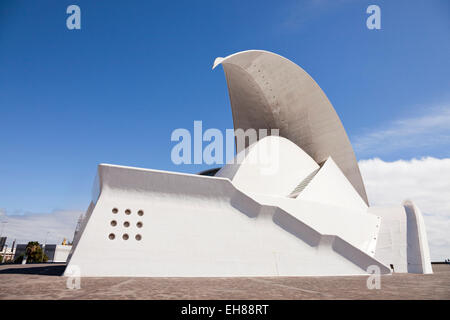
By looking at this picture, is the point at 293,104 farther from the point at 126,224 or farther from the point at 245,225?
the point at 126,224

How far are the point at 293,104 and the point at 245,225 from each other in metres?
9.95

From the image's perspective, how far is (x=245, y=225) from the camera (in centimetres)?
834

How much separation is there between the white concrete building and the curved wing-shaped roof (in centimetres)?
69

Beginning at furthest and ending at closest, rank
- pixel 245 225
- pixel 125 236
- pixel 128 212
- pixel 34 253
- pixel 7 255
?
pixel 7 255 < pixel 34 253 < pixel 245 225 < pixel 128 212 < pixel 125 236

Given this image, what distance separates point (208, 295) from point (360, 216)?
10.2 m

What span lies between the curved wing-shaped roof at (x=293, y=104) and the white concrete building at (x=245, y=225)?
0.69 m

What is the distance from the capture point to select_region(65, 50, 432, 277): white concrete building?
6.98 m

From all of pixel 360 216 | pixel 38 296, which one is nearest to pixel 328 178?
pixel 360 216

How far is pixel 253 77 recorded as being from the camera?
51.0 ft

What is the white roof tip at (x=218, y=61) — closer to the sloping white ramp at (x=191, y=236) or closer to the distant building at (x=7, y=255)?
the sloping white ramp at (x=191, y=236)

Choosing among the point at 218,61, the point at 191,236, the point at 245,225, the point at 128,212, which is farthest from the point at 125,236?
the point at 218,61

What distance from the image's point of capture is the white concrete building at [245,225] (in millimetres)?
6977

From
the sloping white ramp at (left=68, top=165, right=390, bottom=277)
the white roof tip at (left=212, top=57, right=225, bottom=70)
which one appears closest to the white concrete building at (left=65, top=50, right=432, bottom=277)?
the sloping white ramp at (left=68, top=165, right=390, bottom=277)
